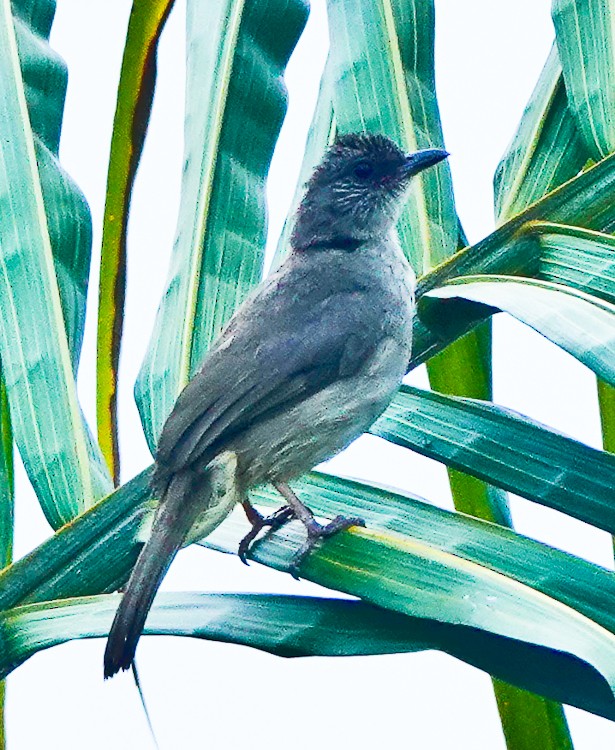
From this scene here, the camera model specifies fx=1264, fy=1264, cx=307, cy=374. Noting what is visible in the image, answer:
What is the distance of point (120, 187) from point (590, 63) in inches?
37.8

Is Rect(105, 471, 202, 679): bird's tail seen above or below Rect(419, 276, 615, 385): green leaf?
below

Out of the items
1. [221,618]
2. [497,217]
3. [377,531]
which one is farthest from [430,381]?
[221,618]

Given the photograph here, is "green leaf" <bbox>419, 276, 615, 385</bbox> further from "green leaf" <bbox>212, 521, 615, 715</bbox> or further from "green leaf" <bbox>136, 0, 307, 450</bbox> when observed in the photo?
"green leaf" <bbox>136, 0, 307, 450</bbox>

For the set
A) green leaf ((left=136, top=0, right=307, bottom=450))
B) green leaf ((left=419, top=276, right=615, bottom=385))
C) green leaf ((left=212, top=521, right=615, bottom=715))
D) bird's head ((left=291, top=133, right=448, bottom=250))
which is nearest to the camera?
green leaf ((left=212, top=521, right=615, bottom=715))

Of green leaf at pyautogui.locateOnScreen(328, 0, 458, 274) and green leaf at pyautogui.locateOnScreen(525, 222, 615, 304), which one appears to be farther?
green leaf at pyautogui.locateOnScreen(328, 0, 458, 274)

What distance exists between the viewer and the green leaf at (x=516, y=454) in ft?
5.30

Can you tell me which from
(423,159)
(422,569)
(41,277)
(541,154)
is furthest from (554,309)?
(41,277)

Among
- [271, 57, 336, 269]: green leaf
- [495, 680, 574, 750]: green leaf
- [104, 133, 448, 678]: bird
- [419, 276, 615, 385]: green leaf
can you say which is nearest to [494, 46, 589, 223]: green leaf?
[104, 133, 448, 678]: bird

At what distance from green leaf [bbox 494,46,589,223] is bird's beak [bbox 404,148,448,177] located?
0.49 feet

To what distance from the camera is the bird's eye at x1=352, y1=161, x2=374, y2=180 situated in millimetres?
3086

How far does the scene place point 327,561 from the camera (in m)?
1.81

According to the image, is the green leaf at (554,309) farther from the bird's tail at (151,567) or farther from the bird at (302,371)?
the bird's tail at (151,567)

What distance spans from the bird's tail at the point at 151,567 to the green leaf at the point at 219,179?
0.20 meters

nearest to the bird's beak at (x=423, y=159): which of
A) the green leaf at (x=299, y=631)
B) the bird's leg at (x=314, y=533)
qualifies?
the bird's leg at (x=314, y=533)
